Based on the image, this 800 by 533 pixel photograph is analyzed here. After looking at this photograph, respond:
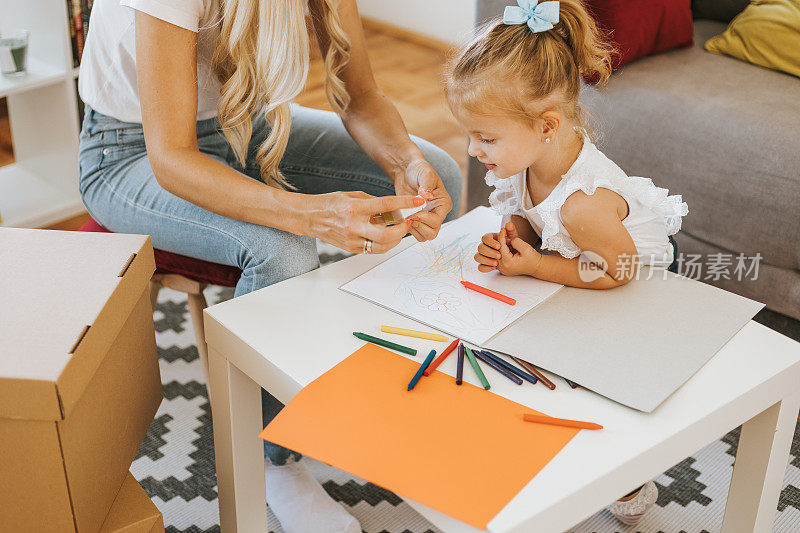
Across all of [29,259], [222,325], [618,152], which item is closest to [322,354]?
[222,325]

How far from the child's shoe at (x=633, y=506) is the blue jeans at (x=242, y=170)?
49 centimetres

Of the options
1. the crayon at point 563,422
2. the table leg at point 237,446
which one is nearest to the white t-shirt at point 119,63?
the table leg at point 237,446

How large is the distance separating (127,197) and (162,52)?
242 millimetres

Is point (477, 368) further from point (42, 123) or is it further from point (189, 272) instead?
point (42, 123)

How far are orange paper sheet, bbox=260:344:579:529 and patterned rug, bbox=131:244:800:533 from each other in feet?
1.52

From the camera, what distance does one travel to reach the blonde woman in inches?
40.0

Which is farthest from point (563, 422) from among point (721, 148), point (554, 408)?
point (721, 148)

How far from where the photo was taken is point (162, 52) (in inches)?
39.6

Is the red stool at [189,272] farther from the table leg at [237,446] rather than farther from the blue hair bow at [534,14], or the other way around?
the blue hair bow at [534,14]

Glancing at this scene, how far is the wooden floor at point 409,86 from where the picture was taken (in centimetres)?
257

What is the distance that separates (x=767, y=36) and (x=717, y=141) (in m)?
0.38

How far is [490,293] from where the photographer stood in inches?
38.9

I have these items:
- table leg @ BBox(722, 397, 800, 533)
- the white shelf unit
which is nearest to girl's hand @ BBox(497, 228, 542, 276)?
table leg @ BBox(722, 397, 800, 533)

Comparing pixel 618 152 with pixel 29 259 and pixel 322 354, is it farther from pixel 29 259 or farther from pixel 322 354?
pixel 29 259
